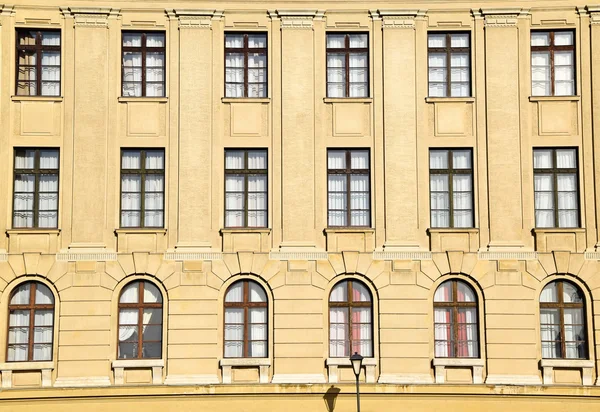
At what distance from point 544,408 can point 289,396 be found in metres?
6.48

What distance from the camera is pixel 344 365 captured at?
26.8 m

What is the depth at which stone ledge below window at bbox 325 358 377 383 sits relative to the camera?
2675cm

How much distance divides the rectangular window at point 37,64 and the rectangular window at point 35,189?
166cm

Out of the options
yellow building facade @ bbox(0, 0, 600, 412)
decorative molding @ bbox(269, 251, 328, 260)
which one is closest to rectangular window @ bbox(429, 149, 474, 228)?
yellow building facade @ bbox(0, 0, 600, 412)

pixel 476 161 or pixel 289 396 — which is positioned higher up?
pixel 476 161

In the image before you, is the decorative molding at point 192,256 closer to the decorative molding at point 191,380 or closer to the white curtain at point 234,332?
the white curtain at point 234,332

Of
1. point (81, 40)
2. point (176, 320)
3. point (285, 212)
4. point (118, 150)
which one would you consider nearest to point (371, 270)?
point (285, 212)

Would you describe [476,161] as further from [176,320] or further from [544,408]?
[176,320]

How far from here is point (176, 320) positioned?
26812 mm

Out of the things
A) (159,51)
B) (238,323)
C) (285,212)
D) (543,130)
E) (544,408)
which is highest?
(159,51)

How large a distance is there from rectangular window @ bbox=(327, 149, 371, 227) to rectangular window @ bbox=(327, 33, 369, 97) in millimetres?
1698

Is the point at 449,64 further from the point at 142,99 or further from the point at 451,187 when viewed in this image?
the point at 142,99

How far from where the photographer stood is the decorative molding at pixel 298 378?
1046 inches

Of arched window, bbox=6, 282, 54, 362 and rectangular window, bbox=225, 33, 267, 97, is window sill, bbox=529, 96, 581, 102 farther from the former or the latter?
arched window, bbox=6, 282, 54, 362
